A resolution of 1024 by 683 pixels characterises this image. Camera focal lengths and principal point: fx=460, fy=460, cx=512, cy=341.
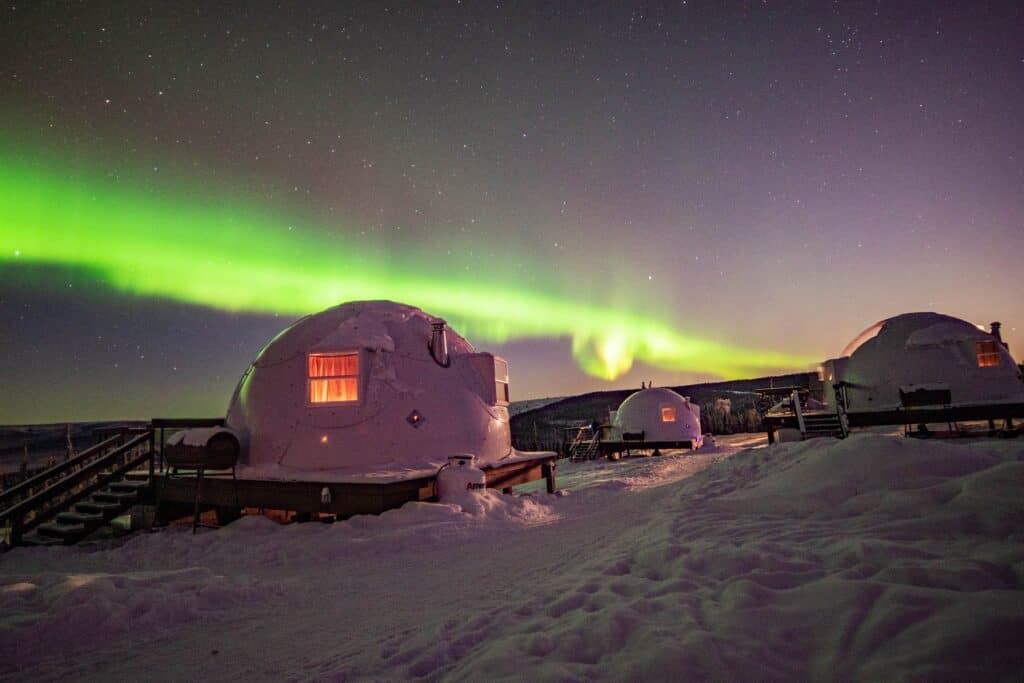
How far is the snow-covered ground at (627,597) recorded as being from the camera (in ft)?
7.18

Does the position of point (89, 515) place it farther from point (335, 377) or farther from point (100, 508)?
point (335, 377)

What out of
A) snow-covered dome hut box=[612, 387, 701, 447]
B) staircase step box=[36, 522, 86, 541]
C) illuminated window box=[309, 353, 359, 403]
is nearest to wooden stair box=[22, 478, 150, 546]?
staircase step box=[36, 522, 86, 541]

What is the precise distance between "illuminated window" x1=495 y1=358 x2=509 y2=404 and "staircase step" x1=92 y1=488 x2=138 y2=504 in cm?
855

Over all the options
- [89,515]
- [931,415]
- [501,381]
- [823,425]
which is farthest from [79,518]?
[931,415]

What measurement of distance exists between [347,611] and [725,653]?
365 centimetres

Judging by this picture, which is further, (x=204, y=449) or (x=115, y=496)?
(x=115, y=496)

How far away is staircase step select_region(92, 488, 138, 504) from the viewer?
9.97 m

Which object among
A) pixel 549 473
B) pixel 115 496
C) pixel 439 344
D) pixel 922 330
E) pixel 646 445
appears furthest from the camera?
pixel 646 445

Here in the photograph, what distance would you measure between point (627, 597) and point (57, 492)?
11.8 metres

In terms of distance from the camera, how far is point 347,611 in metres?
4.49

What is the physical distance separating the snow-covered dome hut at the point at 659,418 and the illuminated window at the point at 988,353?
1267 cm

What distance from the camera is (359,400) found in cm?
1052

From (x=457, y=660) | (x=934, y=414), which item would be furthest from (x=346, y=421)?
(x=934, y=414)

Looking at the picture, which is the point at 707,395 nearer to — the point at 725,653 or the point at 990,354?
the point at 990,354
